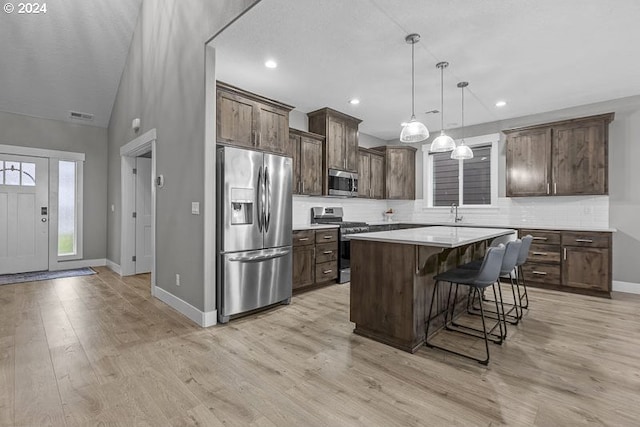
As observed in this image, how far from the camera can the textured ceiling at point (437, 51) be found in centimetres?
262

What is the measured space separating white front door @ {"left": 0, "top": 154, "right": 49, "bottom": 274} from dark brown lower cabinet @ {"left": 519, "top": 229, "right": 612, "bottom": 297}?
25.8 ft

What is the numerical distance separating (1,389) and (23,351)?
0.63 m

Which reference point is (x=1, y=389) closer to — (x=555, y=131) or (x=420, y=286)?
(x=420, y=286)

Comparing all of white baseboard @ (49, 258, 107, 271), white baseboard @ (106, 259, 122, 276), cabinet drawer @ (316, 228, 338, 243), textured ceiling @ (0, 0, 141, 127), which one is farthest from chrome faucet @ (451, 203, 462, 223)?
white baseboard @ (49, 258, 107, 271)

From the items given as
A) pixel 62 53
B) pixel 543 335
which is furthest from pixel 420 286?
pixel 62 53

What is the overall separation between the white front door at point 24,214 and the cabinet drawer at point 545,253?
26.1 feet

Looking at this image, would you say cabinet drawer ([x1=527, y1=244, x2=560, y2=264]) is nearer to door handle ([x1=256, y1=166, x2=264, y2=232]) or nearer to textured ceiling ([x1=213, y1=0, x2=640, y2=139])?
textured ceiling ([x1=213, y1=0, x2=640, y2=139])

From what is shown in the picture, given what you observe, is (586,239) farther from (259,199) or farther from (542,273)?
(259,199)

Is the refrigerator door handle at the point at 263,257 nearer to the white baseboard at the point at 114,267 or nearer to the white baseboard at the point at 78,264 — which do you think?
the white baseboard at the point at 114,267

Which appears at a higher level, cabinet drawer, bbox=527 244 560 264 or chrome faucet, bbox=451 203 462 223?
chrome faucet, bbox=451 203 462 223

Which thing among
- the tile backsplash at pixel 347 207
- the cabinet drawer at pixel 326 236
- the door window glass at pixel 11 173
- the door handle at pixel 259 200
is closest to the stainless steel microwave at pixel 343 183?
the tile backsplash at pixel 347 207

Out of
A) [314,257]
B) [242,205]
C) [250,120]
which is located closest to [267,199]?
[242,205]

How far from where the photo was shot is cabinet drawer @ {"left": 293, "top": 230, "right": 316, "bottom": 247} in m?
4.21

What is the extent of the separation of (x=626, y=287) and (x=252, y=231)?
17.2 feet
